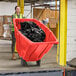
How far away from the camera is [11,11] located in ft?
68.7

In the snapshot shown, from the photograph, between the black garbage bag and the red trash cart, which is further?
the black garbage bag

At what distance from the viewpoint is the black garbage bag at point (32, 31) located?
6363 millimetres

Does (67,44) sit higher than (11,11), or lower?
lower

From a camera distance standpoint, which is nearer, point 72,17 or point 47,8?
point 72,17

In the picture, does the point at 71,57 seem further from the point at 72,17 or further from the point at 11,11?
the point at 11,11

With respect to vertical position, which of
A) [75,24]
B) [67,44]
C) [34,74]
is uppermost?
[75,24]

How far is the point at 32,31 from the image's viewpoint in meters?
6.55

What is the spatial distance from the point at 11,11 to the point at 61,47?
13.9 m

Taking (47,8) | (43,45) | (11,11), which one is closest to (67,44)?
(43,45)

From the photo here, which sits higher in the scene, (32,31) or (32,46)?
(32,31)

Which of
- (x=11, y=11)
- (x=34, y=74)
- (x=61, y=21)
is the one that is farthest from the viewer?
(x=11, y=11)

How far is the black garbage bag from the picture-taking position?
6.36 m

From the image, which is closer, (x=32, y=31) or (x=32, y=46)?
(x=32, y=46)

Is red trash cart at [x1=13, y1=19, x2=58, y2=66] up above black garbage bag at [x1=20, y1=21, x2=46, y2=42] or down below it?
below
